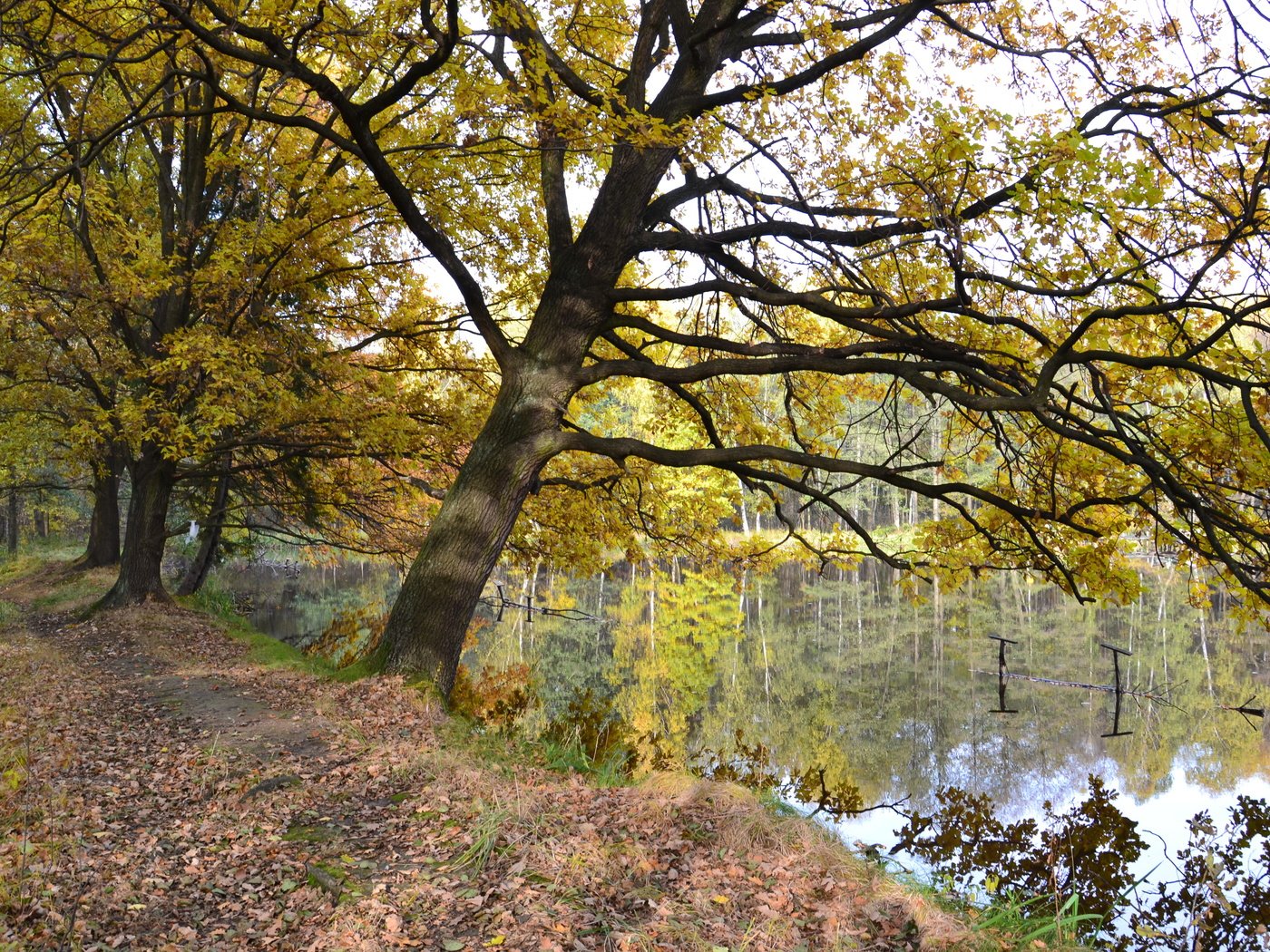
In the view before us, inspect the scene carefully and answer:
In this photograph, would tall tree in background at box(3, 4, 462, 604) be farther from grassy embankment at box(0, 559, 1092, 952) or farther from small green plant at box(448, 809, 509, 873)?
small green plant at box(448, 809, 509, 873)

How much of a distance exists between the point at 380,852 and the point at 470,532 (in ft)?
Result: 10.6

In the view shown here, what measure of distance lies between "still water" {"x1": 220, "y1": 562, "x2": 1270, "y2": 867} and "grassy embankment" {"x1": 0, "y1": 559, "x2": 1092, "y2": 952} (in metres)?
3.69

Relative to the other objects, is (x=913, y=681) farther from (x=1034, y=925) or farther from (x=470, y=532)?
(x=1034, y=925)

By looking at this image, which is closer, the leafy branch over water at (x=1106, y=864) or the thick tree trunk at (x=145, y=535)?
the leafy branch over water at (x=1106, y=864)

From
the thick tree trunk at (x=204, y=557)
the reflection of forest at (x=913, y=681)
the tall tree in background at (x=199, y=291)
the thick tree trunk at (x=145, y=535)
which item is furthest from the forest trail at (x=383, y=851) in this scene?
the thick tree trunk at (x=204, y=557)

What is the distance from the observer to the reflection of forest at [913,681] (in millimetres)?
10484

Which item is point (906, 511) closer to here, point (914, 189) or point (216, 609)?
point (216, 609)

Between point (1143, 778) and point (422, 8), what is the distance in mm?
11143

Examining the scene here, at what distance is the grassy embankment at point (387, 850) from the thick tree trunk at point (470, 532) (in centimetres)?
46

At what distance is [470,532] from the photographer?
7000 mm

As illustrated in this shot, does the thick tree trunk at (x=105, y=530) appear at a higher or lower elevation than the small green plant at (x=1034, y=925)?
higher

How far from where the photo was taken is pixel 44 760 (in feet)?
17.2

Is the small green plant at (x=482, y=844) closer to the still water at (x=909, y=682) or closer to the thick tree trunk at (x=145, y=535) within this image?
the still water at (x=909, y=682)

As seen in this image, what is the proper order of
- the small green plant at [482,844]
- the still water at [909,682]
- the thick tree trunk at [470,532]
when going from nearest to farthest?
the small green plant at [482,844], the thick tree trunk at [470,532], the still water at [909,682]
